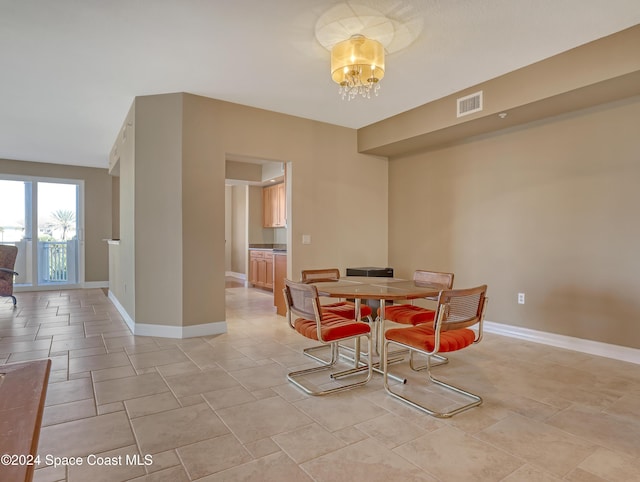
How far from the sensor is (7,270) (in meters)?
5.54

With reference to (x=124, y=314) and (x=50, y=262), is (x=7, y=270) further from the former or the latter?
(x=124, y=314)

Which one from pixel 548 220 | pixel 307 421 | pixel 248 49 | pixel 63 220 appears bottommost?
pixel 307 421

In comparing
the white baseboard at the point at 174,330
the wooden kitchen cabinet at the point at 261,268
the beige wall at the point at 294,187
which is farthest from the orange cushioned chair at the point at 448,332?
the wooden kitchen cabinet at the point at 261,268

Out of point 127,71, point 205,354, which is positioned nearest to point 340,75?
point 127,71

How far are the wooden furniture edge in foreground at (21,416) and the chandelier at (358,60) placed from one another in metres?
2.54

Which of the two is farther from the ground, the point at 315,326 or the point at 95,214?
the point at 95,214

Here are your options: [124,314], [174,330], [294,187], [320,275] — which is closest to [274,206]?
[294,187]

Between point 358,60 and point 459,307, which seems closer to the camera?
point 459,307

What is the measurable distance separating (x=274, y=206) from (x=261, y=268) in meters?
1.31

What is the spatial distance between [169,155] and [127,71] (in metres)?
0.87

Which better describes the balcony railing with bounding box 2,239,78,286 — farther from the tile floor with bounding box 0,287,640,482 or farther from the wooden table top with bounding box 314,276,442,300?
the wooden table top with bounding box 314,276,442,300

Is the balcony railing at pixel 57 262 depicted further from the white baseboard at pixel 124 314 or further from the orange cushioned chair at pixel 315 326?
the orange cushioned chair at pixel 315 326

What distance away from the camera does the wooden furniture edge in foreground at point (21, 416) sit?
0.67 meters

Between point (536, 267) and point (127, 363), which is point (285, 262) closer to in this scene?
point (127, 363)
